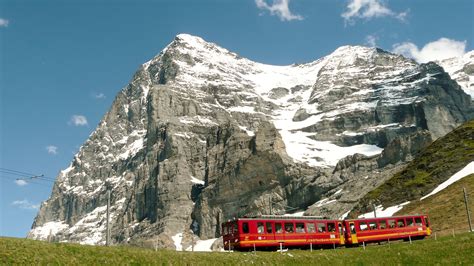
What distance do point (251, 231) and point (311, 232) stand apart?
850cm

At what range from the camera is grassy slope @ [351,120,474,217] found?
113438mm

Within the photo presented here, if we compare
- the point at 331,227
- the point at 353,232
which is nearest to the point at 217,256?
the point at 331,227

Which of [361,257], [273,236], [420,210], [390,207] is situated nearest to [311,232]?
[273,236]

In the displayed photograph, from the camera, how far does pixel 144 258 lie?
104 feet

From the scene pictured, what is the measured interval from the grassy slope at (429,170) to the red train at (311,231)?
45221 mm

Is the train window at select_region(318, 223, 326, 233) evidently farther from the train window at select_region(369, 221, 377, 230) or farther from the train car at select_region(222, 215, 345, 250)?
the train window at select_region(369, 221, 377, 230)

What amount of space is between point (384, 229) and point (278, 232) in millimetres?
18449

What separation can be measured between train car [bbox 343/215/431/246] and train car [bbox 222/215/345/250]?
2624mm

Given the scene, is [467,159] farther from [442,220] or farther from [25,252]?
[25,252]

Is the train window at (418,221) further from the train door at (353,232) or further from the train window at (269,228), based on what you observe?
the train window at (269,228)

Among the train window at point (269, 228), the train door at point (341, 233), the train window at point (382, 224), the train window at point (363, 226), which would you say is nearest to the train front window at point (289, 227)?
the train window at point (269, 228)

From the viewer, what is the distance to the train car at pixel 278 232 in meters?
54.1

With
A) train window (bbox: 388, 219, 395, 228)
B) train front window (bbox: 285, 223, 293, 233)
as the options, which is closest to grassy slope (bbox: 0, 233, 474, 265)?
train front window (bbox: 285, 223, 293, 233)

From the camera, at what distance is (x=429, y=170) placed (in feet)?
415
